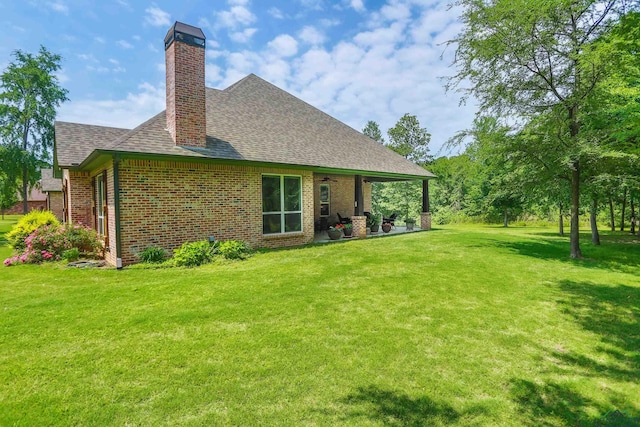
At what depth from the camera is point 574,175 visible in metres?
10.8

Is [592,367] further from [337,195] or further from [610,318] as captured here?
[337,195]

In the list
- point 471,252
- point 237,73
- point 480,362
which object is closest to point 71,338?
point 480,362

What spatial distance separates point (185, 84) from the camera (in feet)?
30.9

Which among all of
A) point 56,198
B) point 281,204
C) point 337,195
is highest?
point 56,198

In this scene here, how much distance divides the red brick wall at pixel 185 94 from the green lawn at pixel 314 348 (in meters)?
4.22

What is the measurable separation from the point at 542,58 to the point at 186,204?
1204 cm

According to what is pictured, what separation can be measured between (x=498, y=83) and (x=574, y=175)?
4.03m

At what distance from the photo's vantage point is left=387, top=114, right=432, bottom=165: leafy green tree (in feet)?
148

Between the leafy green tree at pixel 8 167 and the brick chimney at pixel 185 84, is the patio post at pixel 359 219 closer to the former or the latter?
the brick chimney at pixel 185 84

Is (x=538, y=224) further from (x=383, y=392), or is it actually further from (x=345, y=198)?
(x=383, y=392)

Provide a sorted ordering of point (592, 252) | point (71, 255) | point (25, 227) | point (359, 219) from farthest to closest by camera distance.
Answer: point (359, 219) → point (592, 252) → point (25, 227) → point (71, 255)

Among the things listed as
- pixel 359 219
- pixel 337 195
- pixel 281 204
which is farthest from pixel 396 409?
pixel 337 195

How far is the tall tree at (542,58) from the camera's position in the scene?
9398 millimetres

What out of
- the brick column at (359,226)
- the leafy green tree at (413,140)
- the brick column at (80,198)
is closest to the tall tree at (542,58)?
the brick column at (359,226)
